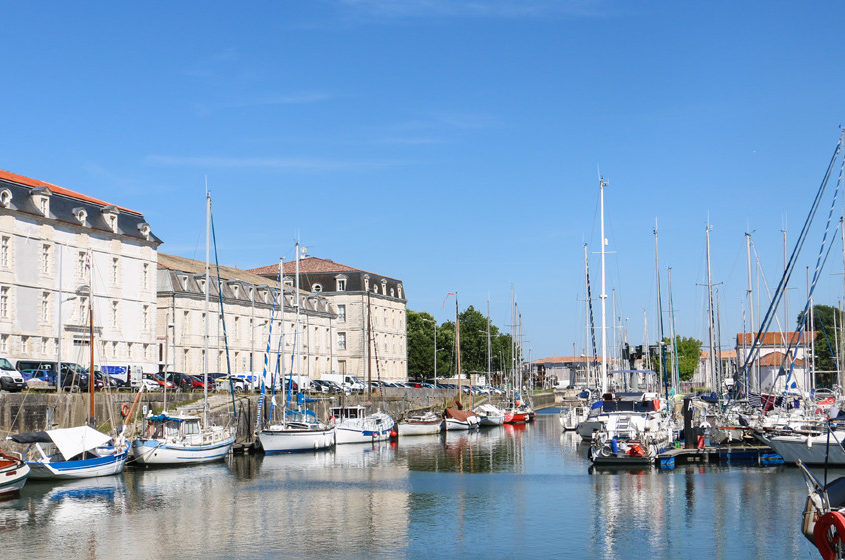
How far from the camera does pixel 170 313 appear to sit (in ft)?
281

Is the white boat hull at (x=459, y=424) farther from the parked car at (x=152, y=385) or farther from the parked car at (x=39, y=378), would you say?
the parked car at (x=39, y=378)

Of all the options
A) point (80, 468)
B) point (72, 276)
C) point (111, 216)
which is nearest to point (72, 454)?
point (80, 468)

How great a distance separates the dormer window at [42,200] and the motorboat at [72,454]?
26.6m

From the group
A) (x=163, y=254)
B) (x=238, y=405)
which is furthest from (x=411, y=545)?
(x=163, y=254)

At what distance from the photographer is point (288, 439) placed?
58.9 metres

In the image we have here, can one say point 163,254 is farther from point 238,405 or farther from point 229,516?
point 229,516

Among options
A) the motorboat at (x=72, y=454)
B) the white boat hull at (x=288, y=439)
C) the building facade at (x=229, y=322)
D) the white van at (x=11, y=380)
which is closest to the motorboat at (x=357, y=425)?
the white boat hull at (x=288, y=439)

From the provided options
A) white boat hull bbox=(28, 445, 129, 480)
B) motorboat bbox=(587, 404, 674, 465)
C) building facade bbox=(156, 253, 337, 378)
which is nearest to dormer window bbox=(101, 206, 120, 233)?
building facade bbox=(156, 253, 337, 378)

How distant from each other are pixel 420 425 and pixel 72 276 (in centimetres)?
2910

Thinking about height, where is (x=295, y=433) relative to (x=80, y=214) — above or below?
below

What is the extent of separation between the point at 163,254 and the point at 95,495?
57504mm

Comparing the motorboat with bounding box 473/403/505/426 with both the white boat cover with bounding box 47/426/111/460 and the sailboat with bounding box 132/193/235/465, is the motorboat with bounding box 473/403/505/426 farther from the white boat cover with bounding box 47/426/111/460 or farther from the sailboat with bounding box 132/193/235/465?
the white boat cover with bounding box 47/426/111/460

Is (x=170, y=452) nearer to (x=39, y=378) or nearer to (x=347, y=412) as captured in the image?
(x=39, y=378)

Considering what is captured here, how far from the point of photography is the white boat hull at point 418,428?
77.8 m
